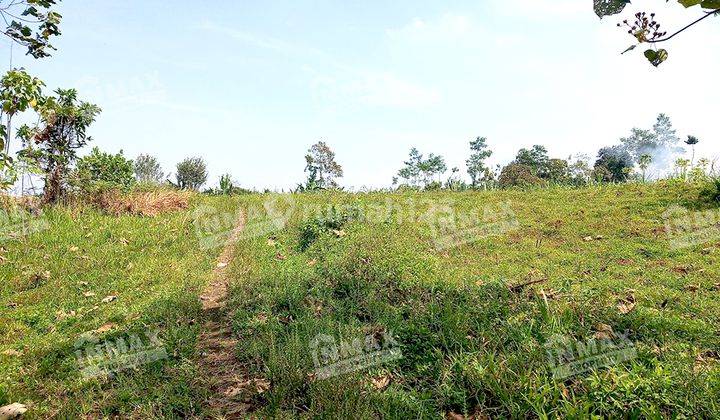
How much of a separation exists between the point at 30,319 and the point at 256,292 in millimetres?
3214

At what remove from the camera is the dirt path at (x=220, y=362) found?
4.20 meters

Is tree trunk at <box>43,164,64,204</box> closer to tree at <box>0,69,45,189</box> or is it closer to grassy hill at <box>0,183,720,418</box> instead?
grassy hill at <box>0,183,720,418</box>

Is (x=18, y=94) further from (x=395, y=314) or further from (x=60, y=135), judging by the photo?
(x=60, y=135)

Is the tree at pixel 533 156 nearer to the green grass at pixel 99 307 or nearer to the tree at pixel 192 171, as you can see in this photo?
the tree at pixel 192 171

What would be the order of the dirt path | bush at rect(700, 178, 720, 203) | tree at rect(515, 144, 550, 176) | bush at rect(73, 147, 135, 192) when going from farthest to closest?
tree at rect(515, 144, 550, 176) → bush at rect(73, 147, 135, 192) → bush at rect(700, 178, 720, 203) → the dirt path

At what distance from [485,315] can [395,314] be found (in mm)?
1104

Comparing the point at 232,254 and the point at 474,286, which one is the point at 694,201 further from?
the point at 232,254

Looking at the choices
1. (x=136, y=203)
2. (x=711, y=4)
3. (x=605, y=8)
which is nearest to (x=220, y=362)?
(x=605, y=8)

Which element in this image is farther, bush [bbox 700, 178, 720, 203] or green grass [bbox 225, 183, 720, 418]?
bush [bbox 700, 178, 720, 203]

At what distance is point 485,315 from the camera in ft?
16.7

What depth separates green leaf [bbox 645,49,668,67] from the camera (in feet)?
6.18

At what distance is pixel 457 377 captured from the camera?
13.3 ft

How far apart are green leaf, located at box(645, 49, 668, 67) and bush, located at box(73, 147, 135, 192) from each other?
1426 centimetres

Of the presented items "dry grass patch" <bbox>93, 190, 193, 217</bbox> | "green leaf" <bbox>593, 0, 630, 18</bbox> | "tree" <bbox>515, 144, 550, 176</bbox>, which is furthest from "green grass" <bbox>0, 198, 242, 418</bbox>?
"tree" <bbox>515, 144, 550, 176</bbox>
